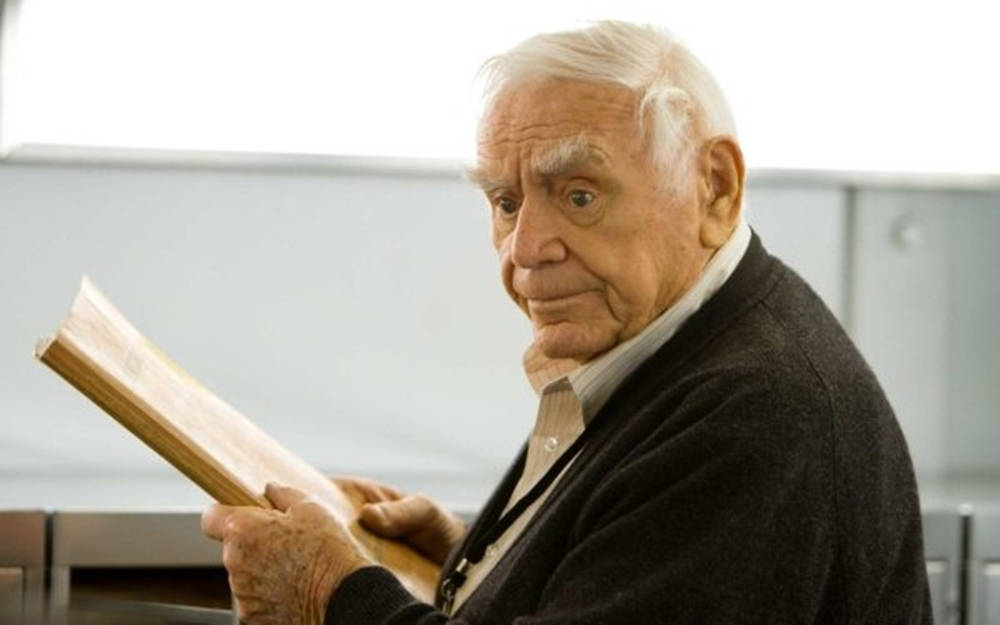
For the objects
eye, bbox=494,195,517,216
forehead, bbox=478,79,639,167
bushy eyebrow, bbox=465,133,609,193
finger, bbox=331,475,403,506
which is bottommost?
finger, bbox=331,475,403,506

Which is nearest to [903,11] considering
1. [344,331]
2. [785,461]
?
[344,331]

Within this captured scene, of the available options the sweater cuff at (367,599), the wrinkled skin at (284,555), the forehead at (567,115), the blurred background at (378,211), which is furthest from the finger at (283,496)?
the blurred background at (378,211)

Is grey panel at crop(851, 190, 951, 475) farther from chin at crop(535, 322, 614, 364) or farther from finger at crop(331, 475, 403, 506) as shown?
chin at crop(535, 322, 614, 364)

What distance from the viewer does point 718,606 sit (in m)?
1.39

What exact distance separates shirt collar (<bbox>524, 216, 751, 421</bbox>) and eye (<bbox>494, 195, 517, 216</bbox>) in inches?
6.3

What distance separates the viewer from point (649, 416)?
5.01ft

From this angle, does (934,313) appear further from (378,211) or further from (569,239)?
(569,239)

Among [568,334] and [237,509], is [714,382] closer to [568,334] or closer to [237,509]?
[568,334]

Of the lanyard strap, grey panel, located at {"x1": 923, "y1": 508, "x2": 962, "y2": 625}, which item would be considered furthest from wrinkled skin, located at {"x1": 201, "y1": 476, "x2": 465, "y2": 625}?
grey panel, located at {"x1": 923, "y1": 508, "x2": 962, "y2": 625}

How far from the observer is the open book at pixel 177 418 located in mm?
1513

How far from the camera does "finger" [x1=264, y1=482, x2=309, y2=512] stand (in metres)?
1.67

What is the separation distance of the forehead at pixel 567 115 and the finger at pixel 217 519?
0.43 m

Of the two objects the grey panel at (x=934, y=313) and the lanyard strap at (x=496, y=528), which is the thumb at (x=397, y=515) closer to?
the lanyard strap at (x=496, y=528)

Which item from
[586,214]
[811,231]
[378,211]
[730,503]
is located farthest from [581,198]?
[811,231]
